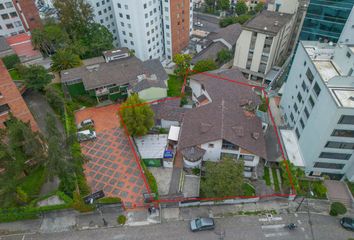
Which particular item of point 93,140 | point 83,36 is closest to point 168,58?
point 83,36

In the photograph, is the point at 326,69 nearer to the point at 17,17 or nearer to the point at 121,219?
the point at 121,219

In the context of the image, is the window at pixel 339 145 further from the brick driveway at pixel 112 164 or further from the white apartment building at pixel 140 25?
the white apartment building at pixel 140 25

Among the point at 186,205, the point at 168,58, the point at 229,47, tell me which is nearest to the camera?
the point at 186,205

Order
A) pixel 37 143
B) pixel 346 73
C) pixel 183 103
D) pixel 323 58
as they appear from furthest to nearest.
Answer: pixel 183 103
pixel 323 58
pixel 346 73
pixel 37 143

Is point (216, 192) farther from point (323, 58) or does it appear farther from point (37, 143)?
point (323, 58)

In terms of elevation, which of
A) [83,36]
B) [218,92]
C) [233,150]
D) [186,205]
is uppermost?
[83,36]

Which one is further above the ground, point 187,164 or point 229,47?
point 229,47
